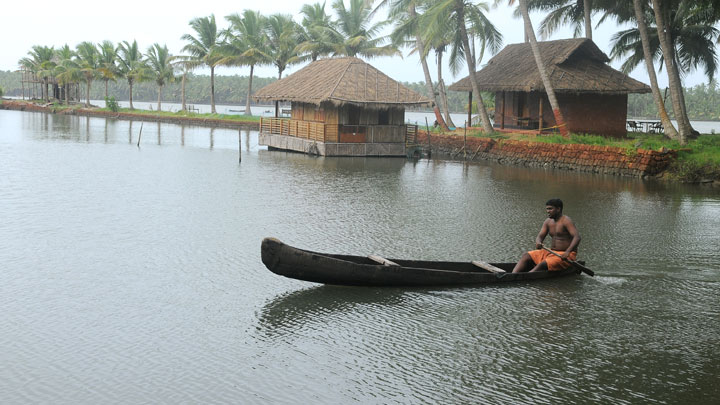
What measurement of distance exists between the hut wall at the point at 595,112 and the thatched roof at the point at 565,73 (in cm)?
112

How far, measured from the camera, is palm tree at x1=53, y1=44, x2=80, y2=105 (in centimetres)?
6688

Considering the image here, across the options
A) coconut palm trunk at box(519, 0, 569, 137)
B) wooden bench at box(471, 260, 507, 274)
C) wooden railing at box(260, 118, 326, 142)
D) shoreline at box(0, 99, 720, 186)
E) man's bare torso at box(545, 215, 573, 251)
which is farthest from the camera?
wooden railing at box(260, 118, 326, 142)

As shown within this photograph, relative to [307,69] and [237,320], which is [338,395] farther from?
[307,69]

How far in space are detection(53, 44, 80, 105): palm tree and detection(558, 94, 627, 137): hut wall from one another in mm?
48907

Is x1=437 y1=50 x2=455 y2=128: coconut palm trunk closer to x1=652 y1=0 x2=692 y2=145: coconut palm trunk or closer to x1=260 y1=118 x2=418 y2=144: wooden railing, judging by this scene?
x1=260 y1=118 x2=418 y2=144: wooden railing

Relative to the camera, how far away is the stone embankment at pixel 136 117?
56844mm

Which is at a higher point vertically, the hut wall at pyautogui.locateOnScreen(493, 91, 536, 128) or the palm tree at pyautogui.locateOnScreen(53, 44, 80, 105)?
the palm tree at pyautogui.locateOnScreen(53, 44, 80, 105)

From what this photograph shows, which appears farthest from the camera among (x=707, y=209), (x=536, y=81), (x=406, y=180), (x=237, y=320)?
(x=536, y=81)

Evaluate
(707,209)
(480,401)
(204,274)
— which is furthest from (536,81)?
(480,401)

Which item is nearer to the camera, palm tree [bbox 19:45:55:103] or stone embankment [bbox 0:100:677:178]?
stone embankment [bbox 0:100:677:178]

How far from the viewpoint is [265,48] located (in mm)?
53000

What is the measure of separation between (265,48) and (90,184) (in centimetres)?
3317

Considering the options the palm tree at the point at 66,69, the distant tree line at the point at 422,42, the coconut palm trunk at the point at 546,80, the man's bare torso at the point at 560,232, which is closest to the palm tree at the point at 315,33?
the distant tree line at the point at 422,42

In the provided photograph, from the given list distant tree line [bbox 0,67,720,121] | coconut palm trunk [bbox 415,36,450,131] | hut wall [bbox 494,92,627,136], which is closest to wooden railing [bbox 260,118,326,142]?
coconut palm trunk [bbox 415,36,450,131]
